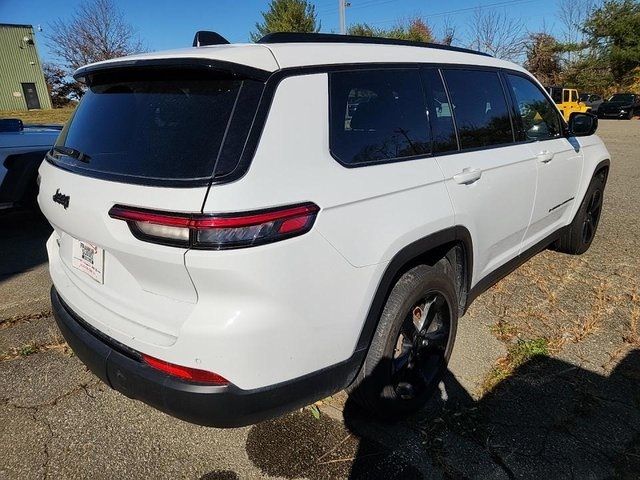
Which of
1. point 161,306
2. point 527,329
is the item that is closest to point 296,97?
point 161,306

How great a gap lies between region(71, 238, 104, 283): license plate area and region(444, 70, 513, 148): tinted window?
74.7 inches

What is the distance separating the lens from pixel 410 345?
2.36 meters

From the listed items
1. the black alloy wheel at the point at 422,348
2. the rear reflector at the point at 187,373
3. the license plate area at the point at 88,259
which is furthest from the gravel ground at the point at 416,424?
the license plate area at the point at 88,259

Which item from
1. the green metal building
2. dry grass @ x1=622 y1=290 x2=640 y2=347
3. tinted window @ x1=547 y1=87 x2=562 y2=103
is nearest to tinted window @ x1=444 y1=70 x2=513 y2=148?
dry grass @ x1=622 y1=290 x2=640 y2=347

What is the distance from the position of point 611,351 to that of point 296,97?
2638mm

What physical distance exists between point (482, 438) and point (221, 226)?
1.68 m

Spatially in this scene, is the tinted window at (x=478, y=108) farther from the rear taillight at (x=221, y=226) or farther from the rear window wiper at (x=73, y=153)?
the rear window wiper at (x=73, y=153)

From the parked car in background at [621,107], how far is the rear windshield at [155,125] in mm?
30534

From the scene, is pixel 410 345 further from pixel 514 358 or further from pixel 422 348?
pixel 514 358

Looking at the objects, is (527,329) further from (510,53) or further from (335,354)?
(510,53)

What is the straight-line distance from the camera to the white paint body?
1546mm

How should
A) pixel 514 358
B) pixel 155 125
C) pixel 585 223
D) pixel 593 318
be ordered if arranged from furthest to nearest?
pixel 585 223
pixel 593 318
pixel 514 358
pixel 155 125

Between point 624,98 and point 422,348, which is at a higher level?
point 422,348

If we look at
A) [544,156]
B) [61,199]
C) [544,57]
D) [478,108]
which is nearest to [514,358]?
[544,156]
